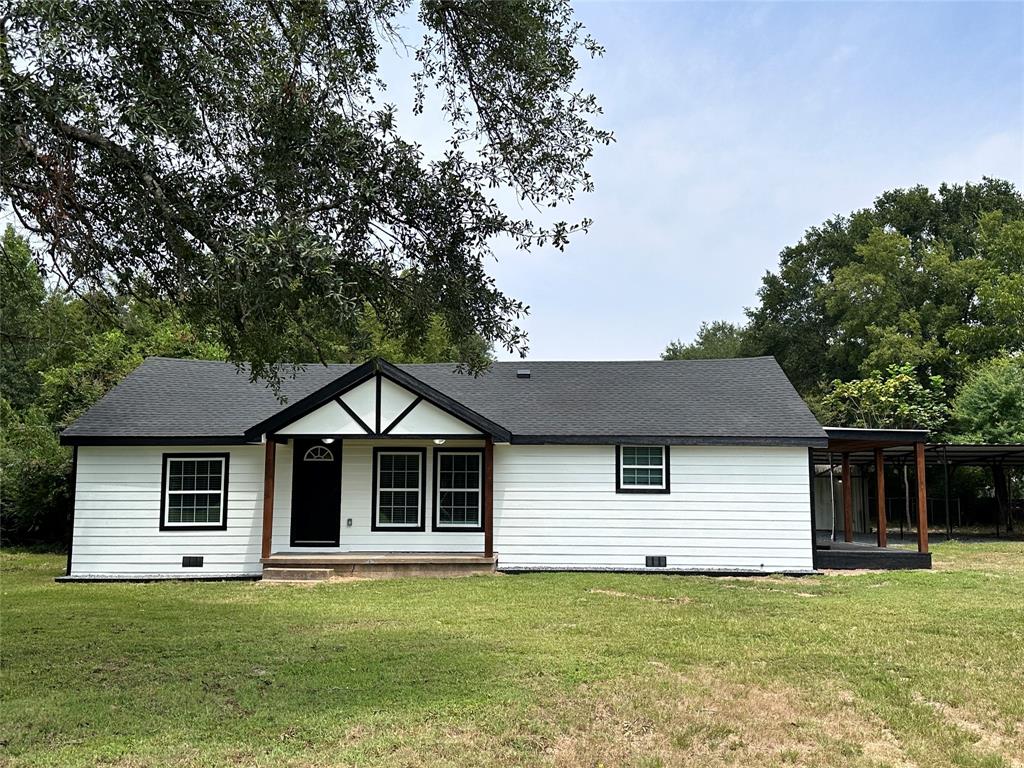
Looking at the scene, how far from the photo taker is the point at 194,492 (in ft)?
47.4

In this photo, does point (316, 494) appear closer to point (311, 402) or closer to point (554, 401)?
point (311, 402)

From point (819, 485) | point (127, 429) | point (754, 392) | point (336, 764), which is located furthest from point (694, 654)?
point (819, 485)

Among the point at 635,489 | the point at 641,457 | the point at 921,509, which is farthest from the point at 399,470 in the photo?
the point at 921,509

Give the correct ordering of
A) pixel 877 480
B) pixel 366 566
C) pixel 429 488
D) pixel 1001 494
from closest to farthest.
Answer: pixel 366 566 → pixel 429 488 → pixel 877 480 → pixel 1001 494

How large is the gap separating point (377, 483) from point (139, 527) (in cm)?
408

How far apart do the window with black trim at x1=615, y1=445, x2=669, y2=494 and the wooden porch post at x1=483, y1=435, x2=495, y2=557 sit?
222 cm

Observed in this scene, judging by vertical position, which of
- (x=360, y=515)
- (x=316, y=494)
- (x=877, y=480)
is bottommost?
(x=360, y=515)

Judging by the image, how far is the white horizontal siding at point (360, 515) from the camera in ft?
47.7

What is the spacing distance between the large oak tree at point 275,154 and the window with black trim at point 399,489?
7.60 meters

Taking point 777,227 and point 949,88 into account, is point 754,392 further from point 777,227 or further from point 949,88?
point 777,227

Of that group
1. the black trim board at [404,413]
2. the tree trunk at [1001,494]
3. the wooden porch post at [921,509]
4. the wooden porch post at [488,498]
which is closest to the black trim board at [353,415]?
the black trim board at [404,413]

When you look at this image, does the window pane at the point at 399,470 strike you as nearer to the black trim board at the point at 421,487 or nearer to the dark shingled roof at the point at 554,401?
the black trim board at the point at 421,487

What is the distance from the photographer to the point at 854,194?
4216 centimetres

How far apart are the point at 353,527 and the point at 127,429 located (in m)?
4.22
